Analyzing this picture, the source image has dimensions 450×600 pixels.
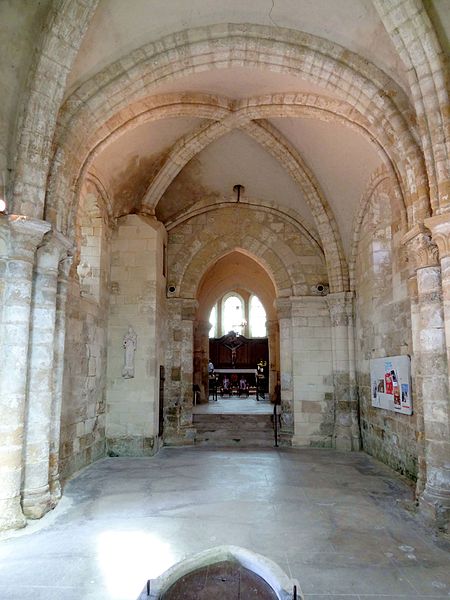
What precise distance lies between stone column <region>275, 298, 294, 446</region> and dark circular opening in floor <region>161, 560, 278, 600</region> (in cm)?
706

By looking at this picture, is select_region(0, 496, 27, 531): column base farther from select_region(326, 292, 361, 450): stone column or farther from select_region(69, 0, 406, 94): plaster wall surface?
select_region(326, 292, 361, 450): stone column

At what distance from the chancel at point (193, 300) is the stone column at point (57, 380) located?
2 centimetres

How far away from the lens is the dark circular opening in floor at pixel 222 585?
212 cm

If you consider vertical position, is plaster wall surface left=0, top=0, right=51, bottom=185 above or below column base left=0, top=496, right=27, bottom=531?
above

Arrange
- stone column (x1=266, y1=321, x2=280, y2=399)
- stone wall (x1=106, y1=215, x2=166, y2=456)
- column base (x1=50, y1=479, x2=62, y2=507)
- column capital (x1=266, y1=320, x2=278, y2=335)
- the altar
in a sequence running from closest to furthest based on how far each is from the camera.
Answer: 1. column base (x1=50, y1=479, x2=62, y2=507)
2. stone wall (x1=106, y1=215, x2=166, y2=456)
3. stone column (x1=266, y1=321, x2=280, y2=399)
4. column capital (x1=266, y1=320, x2=278, y2=335)
5. the altar

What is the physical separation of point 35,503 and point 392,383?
5.13 meters

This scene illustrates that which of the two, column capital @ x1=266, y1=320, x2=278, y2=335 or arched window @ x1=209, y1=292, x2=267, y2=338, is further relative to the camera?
arched window @ x1=209, y1=292, x2=267, y2=338

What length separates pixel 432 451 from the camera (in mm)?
4711

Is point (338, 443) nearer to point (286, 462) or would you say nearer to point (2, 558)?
point (286, 462)

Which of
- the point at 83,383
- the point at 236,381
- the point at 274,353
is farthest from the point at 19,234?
the point at 236,381

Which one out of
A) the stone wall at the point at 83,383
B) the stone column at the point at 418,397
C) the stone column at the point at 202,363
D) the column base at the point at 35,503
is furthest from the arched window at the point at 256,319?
the column base at the point at 35,503

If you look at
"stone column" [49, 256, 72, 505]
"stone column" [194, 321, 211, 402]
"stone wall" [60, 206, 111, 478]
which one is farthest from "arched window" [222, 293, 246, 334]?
"stone column" [49, 256, 72, 505]

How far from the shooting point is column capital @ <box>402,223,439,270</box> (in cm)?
486

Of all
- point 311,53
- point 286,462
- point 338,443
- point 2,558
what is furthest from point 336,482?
point 311,53
